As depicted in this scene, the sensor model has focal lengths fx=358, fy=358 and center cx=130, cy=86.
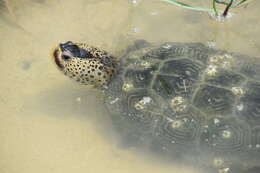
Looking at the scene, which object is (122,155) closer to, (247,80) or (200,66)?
(200,66)

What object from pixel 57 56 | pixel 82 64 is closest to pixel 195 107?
pixel 82 64

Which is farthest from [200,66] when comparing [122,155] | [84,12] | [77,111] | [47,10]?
[47,10]

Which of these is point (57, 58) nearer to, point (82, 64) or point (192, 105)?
point (82, 64)

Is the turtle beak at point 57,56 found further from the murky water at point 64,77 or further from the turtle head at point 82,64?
the murky water at point 64,77

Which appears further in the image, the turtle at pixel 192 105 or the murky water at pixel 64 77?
the murky water at pixel 64 77

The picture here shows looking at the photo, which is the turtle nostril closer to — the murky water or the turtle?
the turtle

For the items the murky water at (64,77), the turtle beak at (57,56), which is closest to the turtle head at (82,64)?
the turtle beak at (57,56)
